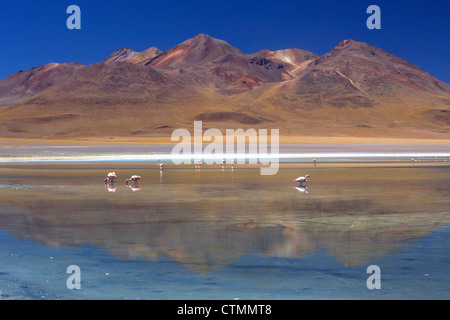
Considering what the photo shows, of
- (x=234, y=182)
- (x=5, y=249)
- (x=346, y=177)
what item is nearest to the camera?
(x=5, y=249)

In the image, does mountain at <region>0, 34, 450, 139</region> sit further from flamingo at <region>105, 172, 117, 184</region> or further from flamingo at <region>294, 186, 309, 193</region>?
flamingo at <region>294, 186, 309, 193</region>

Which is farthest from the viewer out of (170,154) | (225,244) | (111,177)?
(170,154)

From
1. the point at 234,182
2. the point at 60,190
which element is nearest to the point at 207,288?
the point at 60,190

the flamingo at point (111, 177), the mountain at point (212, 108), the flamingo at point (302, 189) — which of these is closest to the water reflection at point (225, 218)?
the flamingo at point (302, 189)

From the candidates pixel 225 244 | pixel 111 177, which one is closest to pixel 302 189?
pixel 111 177

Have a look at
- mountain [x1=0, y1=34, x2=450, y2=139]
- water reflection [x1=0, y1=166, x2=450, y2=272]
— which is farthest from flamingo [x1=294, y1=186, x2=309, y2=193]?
mountain [x1=0, y1=34, x2=450, y2=139]

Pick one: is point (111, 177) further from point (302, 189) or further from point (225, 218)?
point (225, 218)

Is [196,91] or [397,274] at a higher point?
[196,91]
